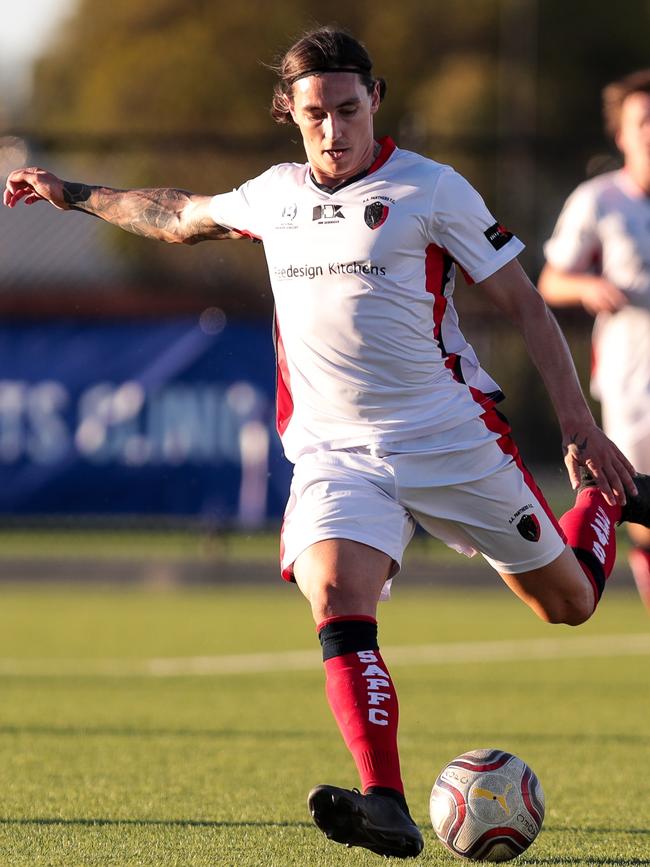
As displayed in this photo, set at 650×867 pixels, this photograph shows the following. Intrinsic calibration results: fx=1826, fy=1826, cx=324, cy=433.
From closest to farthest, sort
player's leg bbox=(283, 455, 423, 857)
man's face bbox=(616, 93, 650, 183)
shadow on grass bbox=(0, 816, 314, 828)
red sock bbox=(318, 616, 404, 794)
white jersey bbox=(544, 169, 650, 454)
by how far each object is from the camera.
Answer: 1. player's leg bbox=(283, 455, 423, 857)
2. red sock bbox=(318, 616, 404, 794)
3. shadow on grass bbox=(0, 816, 314, 828)
4. man's face bbox=(616, 93, 650, 183)
5. white jersey bbox=(544, 169, 650, 454)

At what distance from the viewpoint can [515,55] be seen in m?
47.2

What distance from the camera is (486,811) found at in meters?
5.19

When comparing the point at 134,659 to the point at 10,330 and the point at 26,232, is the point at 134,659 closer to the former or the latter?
the point at 10,330

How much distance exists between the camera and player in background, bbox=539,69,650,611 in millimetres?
7949

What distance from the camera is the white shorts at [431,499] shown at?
210 inches

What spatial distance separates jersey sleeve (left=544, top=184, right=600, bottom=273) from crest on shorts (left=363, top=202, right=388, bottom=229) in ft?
8.97

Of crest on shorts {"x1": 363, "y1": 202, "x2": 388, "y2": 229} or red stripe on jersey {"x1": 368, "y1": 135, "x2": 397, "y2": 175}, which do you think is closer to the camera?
crest on shorts {"x1": 363, "y1": 202, "x2": 388, "y2": 229}

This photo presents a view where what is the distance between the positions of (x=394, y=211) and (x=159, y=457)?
10718mm

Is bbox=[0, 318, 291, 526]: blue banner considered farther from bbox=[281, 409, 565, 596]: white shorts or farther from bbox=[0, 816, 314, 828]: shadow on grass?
bbox=[281, 409, 565, 596]: white shorts

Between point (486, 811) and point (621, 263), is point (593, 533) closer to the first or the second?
point (486, 811)

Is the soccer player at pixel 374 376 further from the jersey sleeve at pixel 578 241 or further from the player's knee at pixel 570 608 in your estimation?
the jersey sleeve at pixel 578 241

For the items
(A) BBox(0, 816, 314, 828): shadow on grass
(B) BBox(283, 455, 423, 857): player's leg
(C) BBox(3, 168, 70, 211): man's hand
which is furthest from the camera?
(C) BBox(3, 168, 70, 211): man's hand

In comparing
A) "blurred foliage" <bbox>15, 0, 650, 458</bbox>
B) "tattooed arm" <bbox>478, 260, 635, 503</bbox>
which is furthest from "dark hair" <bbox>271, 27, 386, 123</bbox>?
"blurred foliage" <bbox>15, 0, 650, 458</bbox>

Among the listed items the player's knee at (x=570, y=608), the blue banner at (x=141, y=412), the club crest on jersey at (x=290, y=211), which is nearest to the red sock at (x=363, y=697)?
the player's knee at (x=570, y=608)
